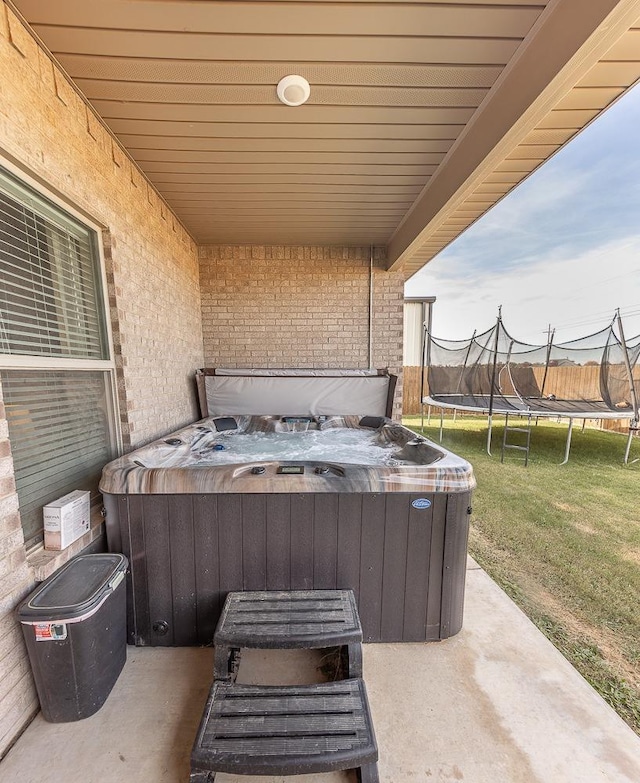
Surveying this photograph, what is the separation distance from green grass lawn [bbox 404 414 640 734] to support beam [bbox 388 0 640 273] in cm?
237

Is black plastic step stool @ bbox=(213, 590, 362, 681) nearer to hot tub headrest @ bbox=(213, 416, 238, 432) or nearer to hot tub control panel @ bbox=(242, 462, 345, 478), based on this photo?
hot tub control panel @ bbox=(242, 462, 345, 478)

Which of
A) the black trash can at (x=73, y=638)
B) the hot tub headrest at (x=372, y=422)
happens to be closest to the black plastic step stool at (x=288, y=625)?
the black trash can at (x=73, y=638)

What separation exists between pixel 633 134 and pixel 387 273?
863cm

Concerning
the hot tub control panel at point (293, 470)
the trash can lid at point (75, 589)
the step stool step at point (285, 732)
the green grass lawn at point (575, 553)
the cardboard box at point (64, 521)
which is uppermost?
the hot tub control panel at point (293, 470)

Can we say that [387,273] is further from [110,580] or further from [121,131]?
[110,580]

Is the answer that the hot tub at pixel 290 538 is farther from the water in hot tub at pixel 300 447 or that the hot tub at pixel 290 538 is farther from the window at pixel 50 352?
the water in hot tub at pixel 300 447

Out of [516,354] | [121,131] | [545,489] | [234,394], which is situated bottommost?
[545,489]

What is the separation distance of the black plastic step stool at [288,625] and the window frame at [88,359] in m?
0.84

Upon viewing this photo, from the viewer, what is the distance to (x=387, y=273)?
3590 millimetres

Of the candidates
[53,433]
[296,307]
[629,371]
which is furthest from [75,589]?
[629,371]

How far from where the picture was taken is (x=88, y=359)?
5.54ft

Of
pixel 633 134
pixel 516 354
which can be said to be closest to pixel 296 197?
pixel 516 354

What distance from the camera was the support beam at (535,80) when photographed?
103 cm

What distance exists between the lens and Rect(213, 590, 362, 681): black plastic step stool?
116 centimetres
